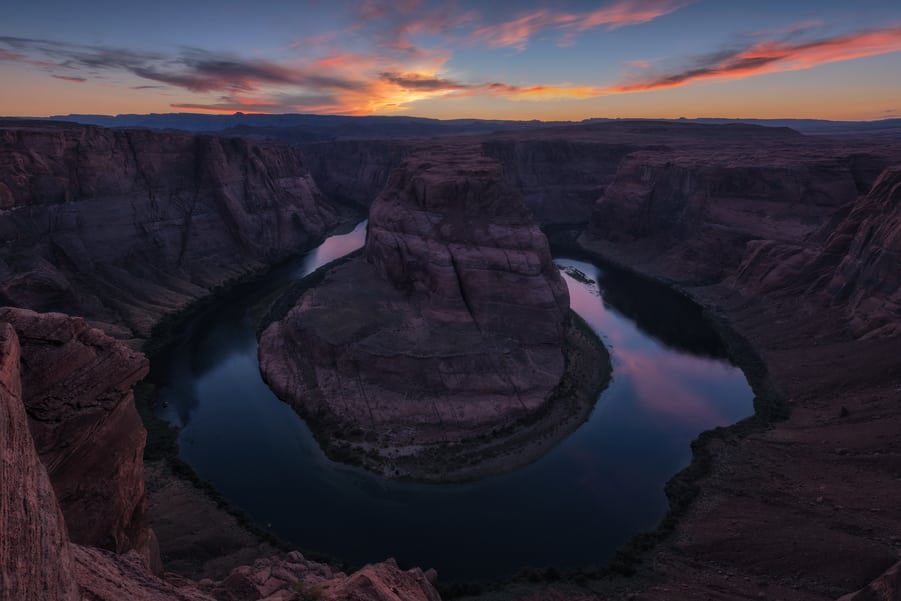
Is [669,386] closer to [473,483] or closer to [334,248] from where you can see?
[473,483]

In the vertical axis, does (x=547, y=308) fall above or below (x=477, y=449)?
above

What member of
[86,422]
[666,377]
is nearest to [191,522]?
[86,422]

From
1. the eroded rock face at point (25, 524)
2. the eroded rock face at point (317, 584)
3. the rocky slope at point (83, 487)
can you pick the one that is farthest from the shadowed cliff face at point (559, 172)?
the eroded rock face at point (25, 524)

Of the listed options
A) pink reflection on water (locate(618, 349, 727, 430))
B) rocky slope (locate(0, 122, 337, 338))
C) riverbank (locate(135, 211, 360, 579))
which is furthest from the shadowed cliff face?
riverbank (locate(135, 211, 360, 579))

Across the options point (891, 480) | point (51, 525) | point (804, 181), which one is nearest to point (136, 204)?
point (51, 525)

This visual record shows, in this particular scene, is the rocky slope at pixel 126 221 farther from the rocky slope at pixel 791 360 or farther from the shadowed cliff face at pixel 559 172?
the shadowed cliff face at pixel 559 172
